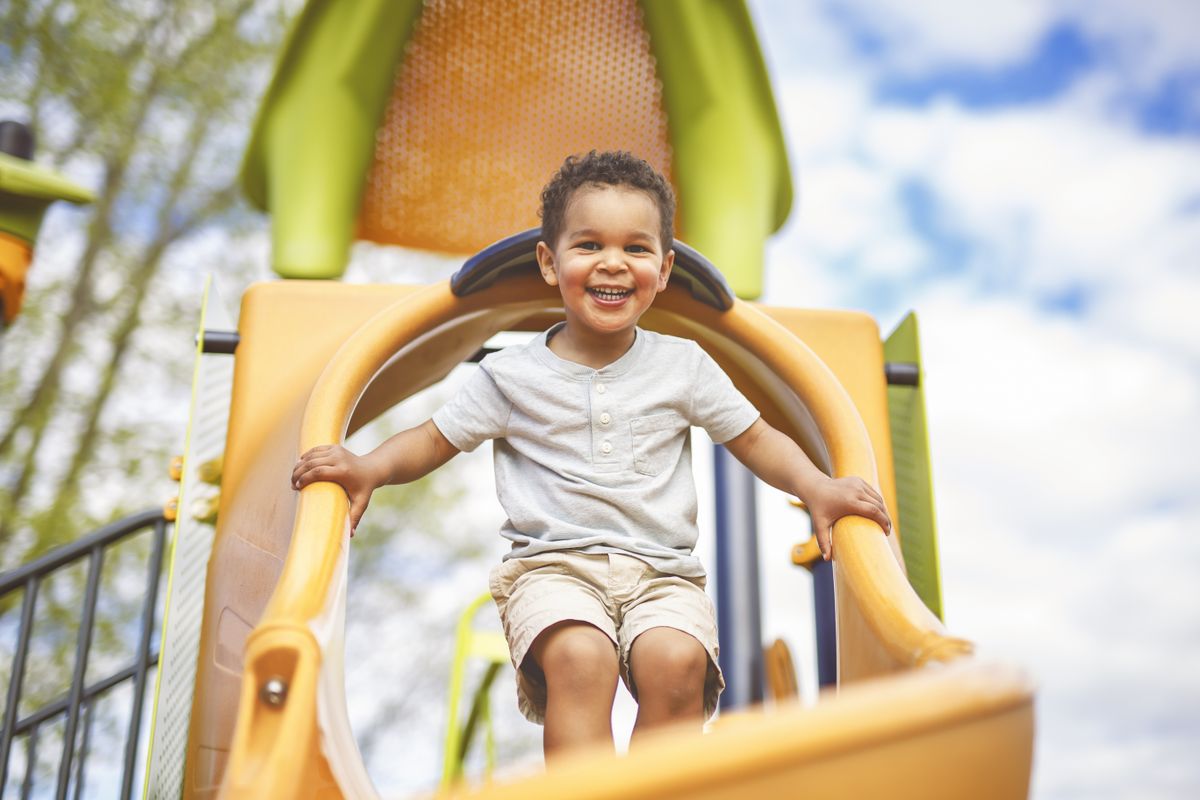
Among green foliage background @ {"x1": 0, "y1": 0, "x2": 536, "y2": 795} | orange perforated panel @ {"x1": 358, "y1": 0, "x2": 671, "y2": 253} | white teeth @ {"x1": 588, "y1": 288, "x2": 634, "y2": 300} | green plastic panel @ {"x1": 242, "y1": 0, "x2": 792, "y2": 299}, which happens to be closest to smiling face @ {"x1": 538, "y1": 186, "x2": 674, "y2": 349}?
white teeth @ {"x1": 588, "y1": 288, "x2": 634, "y2": 300}

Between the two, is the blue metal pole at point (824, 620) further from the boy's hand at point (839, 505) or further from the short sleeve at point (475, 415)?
the short sleeve at point (475, 415)

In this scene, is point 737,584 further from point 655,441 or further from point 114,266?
point 114,266

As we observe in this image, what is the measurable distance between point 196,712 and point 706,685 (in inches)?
31.6

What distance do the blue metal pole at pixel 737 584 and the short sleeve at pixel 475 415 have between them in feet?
3.65

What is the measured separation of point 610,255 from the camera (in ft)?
4.77

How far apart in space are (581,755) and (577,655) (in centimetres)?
48

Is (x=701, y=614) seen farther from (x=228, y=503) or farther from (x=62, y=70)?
(x=62, y=70)

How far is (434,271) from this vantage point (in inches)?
259

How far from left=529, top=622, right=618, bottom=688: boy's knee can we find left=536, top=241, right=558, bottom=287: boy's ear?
51 cm

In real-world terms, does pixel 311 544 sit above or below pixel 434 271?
below

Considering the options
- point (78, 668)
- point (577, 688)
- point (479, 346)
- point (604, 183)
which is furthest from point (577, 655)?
point (78, 668)

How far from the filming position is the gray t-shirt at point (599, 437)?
1.47m

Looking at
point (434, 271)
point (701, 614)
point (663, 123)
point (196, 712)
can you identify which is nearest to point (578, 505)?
point (701, 614)

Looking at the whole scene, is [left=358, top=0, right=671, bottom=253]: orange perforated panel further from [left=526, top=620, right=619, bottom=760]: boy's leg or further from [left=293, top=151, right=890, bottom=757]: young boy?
[left=526, top=620, right=619, bottom=760]: boy's leg
